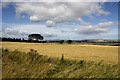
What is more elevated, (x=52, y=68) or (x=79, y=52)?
(x=79, y=52)

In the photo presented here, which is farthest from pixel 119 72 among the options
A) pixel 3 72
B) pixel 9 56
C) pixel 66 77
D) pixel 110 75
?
pixel 9 56

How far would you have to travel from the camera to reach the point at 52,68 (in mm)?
23828

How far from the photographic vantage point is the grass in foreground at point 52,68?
20484 mm

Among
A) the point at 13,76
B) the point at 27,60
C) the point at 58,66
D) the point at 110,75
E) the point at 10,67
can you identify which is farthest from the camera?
the point at 27,60

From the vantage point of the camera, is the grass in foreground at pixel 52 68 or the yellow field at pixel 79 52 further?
the yellow field at pixel 79 52

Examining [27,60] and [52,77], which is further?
[27,60]

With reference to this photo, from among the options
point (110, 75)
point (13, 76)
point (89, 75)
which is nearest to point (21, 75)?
point (13, 76)

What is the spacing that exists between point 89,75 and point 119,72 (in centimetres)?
211

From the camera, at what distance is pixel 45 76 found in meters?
21.8

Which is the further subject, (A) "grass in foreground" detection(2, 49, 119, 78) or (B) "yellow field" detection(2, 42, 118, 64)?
(B) "yellow field" detection(2, 42, 118, 64)

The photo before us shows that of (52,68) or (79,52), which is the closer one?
(52,68)

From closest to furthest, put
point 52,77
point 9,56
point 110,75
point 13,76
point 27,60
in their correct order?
point 110,75, point 52,77, point 13,76, point 27,60, point 9,56

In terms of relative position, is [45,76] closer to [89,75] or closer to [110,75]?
[89,75]

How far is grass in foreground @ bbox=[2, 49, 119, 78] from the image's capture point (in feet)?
67.2
